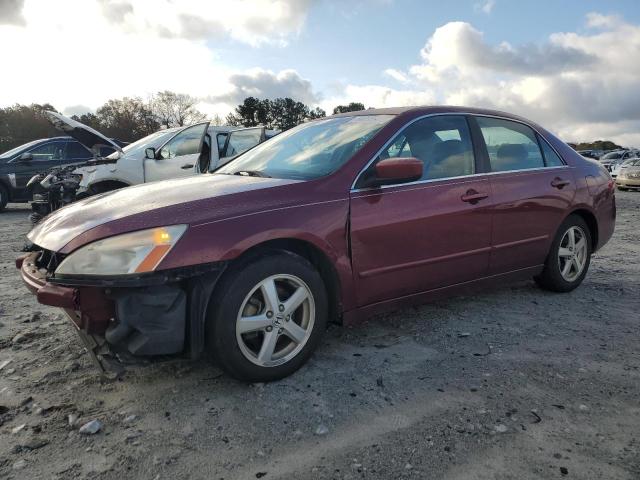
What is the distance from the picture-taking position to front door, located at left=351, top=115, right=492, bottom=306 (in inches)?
119

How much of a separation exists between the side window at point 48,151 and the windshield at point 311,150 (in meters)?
9.26

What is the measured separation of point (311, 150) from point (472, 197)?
1.19m

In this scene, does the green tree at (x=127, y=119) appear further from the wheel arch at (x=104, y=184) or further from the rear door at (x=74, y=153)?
the wheel arch at (x=104, y=184)

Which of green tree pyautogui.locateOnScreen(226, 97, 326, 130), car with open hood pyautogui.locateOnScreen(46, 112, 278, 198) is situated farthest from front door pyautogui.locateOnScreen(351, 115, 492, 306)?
green tree pyautogui.locateOnScreen(226, 97, 326, 130)

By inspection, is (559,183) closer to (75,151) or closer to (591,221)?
(591,221)

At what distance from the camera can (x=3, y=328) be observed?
3.57 meters

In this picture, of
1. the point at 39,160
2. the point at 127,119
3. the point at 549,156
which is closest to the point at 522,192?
the point at 549,156

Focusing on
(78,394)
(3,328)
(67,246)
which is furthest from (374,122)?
(3,328)

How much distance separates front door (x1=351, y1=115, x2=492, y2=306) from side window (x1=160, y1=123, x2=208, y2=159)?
5.27 meters

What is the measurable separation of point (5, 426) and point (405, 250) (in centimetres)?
233

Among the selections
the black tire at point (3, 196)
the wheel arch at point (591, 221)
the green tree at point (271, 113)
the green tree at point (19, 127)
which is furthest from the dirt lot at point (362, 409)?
the green tree at point (271, 113)

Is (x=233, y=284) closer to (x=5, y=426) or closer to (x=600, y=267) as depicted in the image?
(x=5, y=426)

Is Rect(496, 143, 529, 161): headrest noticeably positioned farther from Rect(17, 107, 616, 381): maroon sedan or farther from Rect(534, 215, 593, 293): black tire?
Rect(534, 215, 593, 293): black tire

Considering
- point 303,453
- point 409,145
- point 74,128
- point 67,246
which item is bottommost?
point 303,453
